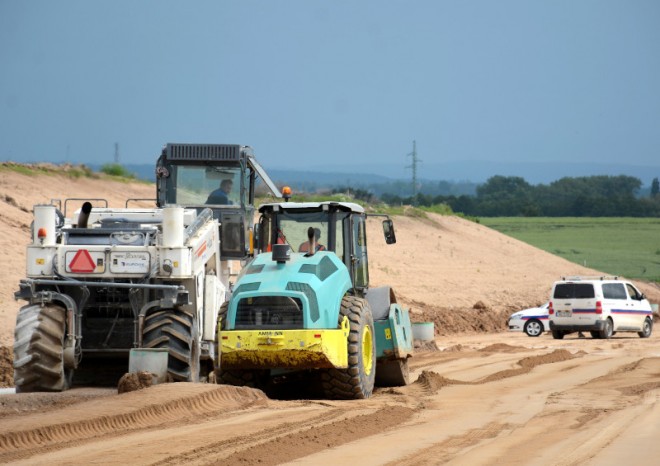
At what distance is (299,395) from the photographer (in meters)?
17.5

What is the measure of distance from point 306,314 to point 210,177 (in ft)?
14.2

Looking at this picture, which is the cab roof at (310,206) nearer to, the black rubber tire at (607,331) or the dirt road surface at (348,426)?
the dirt road surface at (348,426)

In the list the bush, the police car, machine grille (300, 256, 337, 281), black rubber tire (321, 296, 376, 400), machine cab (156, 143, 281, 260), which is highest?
the bush

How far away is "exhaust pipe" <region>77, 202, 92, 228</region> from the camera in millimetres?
16922

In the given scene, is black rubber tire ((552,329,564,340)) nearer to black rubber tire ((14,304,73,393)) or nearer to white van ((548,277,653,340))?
white van ((548,277,653,340))

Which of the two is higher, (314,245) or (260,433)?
(314,245)

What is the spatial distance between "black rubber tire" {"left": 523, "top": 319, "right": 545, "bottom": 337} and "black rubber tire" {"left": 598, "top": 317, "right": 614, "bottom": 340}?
7.88ft

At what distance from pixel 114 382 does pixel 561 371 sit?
8.49 meters

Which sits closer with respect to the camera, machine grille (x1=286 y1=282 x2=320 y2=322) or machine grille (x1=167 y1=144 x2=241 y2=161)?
machine grille (x1=286 y1=282 x2=320 y2=322)

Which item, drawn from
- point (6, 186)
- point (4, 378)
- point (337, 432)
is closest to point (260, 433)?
point (337, 432)

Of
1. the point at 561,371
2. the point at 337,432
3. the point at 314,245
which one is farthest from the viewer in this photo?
the point at 561,371

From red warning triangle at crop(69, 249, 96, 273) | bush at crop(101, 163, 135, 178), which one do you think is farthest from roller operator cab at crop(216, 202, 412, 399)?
bush at crop(101, 163, 135, 178)

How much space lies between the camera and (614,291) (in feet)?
118

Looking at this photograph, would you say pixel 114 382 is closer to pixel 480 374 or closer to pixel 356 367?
pixel 356 367
